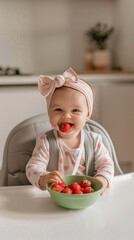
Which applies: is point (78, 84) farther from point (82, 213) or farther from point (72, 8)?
point (72, 8)

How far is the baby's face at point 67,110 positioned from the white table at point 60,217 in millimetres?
212

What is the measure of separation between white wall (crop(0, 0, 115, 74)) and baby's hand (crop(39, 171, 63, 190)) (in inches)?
86.4

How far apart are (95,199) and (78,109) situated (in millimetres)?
279

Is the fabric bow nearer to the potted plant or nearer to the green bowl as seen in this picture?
the green bowl

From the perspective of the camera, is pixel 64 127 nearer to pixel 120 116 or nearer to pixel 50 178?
pixel 50 178

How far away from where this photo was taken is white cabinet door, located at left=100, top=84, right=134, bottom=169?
9.41 ft

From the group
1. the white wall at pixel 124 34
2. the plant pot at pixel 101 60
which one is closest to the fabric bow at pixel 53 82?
the white wall at pixel 124 34

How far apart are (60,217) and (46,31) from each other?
247 cm

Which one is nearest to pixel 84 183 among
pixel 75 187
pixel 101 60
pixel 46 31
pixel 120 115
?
pixel 75 187

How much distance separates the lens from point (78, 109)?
116cm

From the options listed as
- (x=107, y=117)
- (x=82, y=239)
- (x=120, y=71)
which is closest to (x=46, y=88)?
(x=82, y=239)

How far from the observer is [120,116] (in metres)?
2.93

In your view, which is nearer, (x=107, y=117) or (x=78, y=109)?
(x=78, y=109)

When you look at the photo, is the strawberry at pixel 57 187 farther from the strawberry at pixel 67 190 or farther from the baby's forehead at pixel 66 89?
the baby's forehead at pixel 66 89
